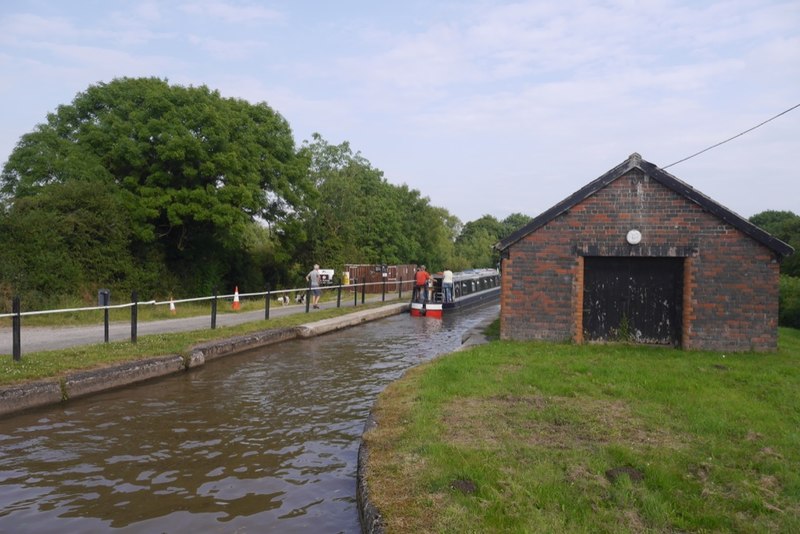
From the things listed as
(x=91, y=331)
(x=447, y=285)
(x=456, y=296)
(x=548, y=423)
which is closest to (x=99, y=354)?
(x=91, y=331)

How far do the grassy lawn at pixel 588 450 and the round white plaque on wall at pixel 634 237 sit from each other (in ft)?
9.11

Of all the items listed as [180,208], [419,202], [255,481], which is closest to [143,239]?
[180,208]

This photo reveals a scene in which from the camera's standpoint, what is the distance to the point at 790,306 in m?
17.0

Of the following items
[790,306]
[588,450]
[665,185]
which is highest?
[665,185]

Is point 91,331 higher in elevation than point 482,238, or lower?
lower

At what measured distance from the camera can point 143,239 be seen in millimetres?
19891

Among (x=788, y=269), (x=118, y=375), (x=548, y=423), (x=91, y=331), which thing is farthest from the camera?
(x=788, y=269)

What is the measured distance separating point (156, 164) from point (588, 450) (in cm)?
1901

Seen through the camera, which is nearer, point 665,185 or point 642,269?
point 665,185

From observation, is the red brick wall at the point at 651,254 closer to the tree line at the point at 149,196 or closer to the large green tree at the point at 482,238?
the tree line at the point at 149,196

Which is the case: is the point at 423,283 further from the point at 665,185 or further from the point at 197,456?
the point at 197,456

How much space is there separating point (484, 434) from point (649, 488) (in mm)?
1512

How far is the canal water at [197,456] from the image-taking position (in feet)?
14.7

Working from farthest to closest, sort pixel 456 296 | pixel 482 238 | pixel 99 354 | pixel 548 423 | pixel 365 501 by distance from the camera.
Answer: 1. pixel 482 238
2. pixel 456 296
3. pixel 99 354
4. pixel 548 423
5. pixel 365 501
